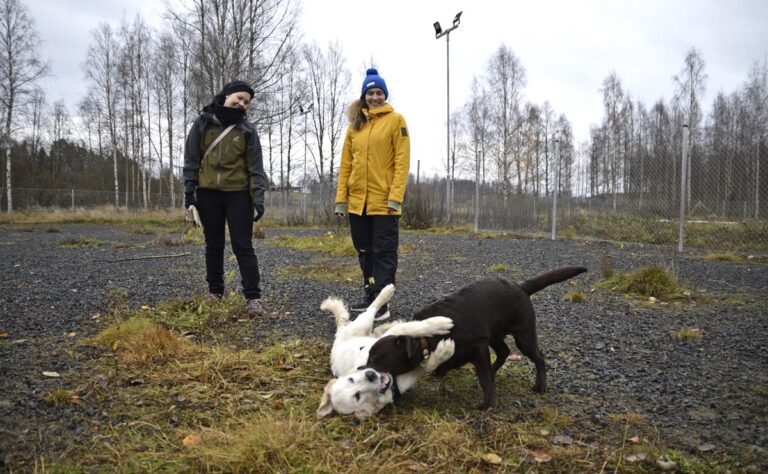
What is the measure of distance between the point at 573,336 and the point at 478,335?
1785 mm

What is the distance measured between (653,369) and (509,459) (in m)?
1.70

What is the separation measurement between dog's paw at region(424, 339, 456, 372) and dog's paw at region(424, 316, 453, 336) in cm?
5

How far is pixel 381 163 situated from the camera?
4.14m

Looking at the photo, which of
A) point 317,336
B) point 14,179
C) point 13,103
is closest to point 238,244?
point 317,336

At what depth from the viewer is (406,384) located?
8.32 ft

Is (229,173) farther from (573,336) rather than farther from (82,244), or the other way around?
(82,244)

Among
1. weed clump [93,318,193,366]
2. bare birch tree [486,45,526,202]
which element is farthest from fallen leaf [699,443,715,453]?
bare birch tree [486,45,526,202]

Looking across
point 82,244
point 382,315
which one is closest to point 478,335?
point 382,315

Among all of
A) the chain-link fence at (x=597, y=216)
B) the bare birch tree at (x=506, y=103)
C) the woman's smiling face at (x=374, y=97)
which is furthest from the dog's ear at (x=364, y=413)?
the bare birch tree at (x=506, y=103)

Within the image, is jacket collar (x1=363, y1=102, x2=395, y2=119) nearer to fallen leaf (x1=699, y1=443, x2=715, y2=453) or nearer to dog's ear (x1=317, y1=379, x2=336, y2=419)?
dog's ear (x1=317, y1=379, x2=336, y2=419)

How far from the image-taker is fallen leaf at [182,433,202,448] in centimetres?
206

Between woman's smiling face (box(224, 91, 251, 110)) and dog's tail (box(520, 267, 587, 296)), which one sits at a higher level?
woman's smiling face (box(224, 91, 251, 110))

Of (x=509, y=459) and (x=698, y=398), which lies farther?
(x=698, y=398)

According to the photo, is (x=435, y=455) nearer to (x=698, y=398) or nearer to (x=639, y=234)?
(x=698, y=398)
